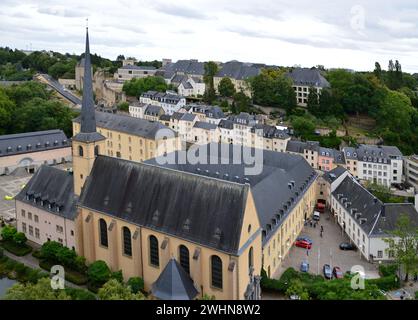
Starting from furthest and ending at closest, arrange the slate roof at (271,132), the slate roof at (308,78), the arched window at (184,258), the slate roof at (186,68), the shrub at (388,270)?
the slate roof at (186,68)
the slate roof at (308,78)
the slate roof at (271,132)
the shrub at (388,270)
the arched window at (184,258)

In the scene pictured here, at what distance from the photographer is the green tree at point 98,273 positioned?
36938mm

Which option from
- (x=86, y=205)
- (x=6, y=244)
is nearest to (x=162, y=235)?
(x=86, y=205)

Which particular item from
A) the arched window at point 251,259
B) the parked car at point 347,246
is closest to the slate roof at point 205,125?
the parked car at point 347,246

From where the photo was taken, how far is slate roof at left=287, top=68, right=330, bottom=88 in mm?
98125

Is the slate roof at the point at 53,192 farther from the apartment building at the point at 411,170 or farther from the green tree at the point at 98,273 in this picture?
the apartment building at the point at 411,170

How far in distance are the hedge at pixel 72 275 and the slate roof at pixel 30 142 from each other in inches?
1423

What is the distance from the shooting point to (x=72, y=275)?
130 ft

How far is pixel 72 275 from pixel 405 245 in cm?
2797

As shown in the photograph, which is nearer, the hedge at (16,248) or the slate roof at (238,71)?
the hedge at (16,248)

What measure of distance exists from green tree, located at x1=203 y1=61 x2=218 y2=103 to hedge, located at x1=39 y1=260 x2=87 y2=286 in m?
69.5

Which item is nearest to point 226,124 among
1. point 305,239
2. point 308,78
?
point 308,78

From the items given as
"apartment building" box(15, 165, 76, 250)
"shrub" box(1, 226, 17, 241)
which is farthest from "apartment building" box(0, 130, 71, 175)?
"shrub" box(1, 226, 17, 241)

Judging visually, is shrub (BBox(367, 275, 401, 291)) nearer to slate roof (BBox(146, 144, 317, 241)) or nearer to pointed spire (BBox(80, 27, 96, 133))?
slate roof (BBox(146, 144, 317, 241))

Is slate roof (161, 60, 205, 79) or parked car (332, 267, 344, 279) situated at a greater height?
slate roof (161, 60, 205, 79)
